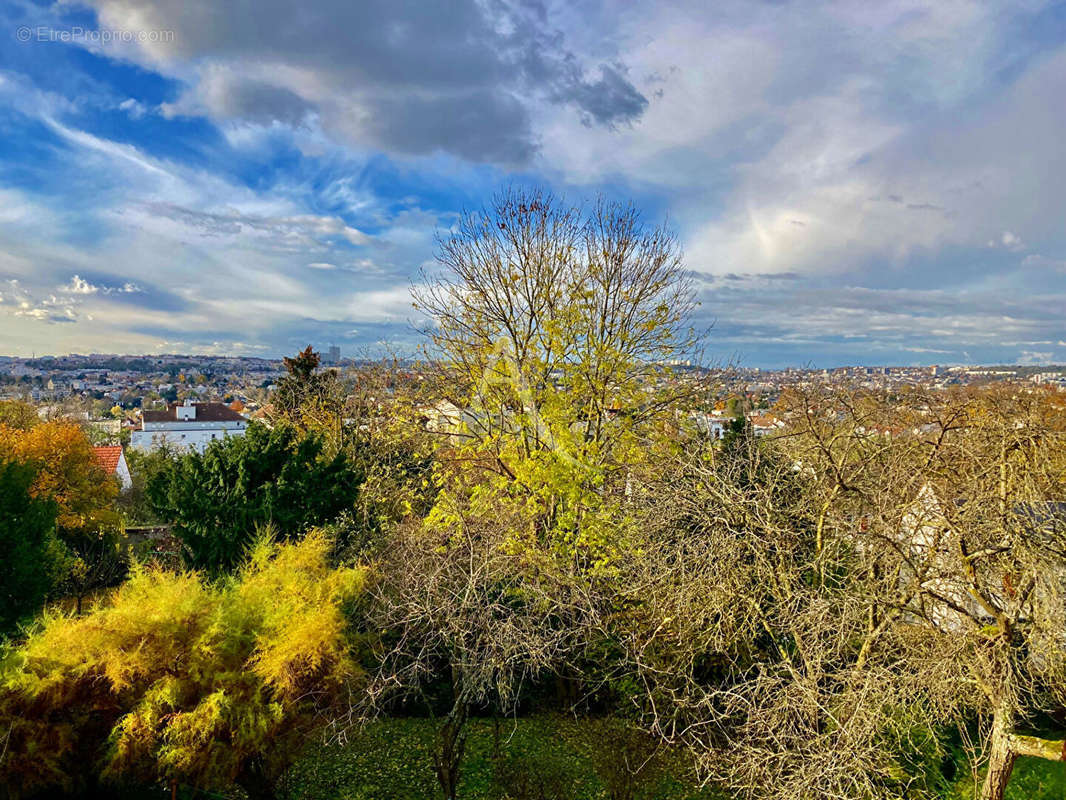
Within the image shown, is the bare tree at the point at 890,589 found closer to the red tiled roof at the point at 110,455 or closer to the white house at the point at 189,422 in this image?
the red tiled roof at the point at 110,455

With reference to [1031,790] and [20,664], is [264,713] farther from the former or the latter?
[1031,790]

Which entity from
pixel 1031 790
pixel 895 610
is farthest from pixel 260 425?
pixel 1031 790

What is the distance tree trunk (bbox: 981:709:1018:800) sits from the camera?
20.8 ft

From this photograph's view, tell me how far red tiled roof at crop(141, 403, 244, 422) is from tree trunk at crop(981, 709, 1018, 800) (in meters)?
63.0

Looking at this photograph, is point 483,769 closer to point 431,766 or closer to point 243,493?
point 431,766

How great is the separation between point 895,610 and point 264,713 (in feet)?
22.5

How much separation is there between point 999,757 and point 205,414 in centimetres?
6670

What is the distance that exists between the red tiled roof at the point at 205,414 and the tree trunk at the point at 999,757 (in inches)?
2479

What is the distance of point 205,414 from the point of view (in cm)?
6256

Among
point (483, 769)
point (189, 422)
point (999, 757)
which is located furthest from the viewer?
point (189, 422)

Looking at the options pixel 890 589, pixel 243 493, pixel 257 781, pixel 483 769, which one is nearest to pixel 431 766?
pixel 483 769

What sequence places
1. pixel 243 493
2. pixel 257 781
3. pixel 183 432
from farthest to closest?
1. pixel 183 432
2. pixel 243 493
3. pixel 257 781

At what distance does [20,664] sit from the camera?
6.98 m

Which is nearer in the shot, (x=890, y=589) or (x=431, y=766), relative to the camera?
(x=890, y=589)
